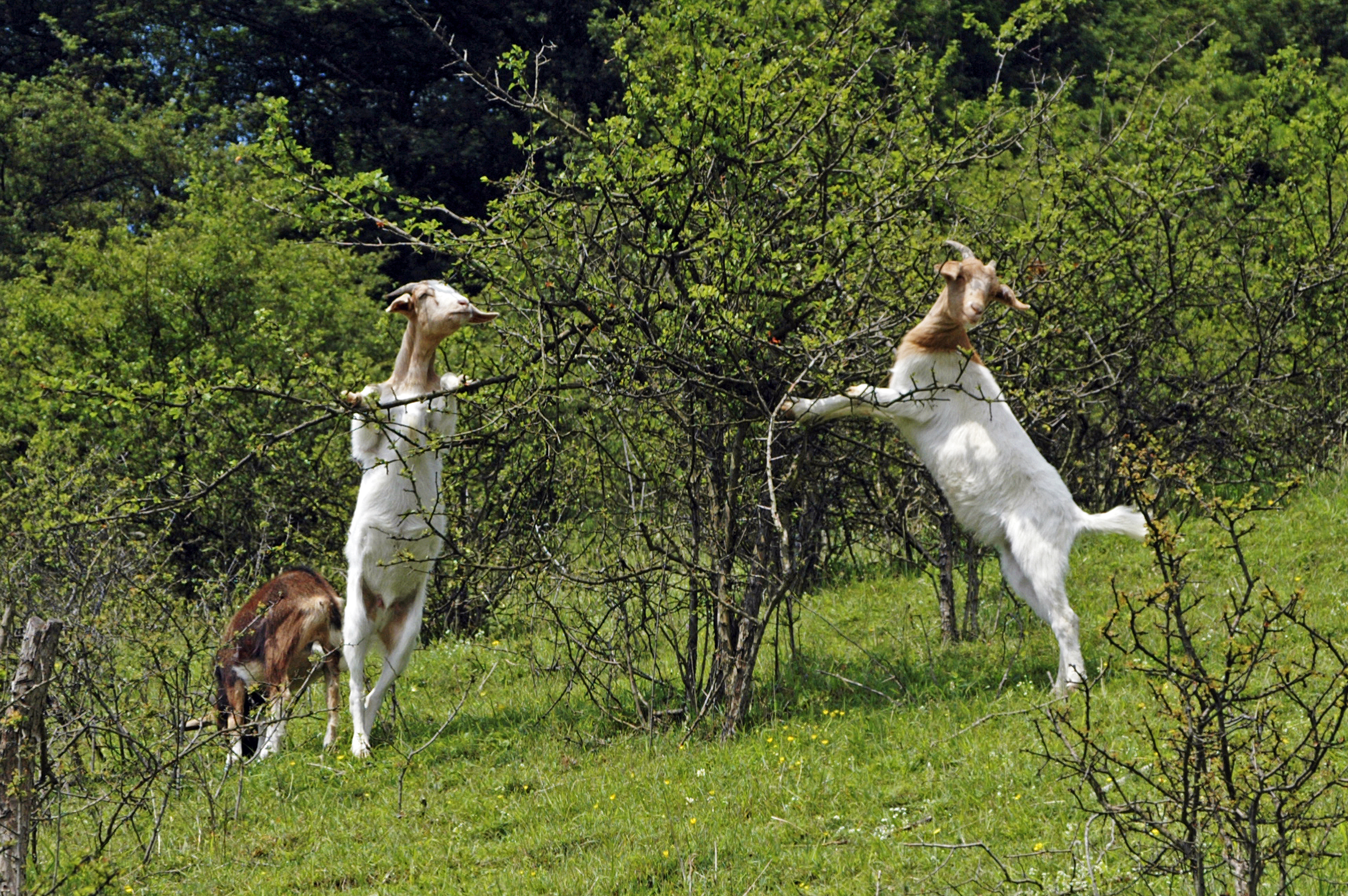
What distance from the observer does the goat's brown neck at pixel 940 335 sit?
7047 millimetres

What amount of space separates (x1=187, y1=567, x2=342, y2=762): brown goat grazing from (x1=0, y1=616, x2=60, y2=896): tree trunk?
201 cm

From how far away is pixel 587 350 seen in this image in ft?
22.7

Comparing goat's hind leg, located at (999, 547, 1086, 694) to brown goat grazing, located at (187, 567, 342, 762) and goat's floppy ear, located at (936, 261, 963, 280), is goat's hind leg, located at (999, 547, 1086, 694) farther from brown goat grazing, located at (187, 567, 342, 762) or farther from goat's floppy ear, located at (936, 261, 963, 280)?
brown goat grazing, located at (187, 567, 342, 762)

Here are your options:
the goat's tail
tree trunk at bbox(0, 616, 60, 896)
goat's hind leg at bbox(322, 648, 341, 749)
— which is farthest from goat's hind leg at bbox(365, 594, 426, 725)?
the goat's tail

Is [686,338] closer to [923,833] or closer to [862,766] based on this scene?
[862,766]

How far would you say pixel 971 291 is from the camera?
6945 mm

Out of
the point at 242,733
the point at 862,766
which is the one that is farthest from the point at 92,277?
A: the point at 862,766

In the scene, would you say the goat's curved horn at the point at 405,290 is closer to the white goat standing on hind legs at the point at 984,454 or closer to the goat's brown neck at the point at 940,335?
the white goat standing on hind legs at the point at 984,454

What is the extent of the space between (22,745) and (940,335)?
4.60 meters

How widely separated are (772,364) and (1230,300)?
6916 millimetres

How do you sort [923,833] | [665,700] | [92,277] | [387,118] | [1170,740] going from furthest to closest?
[387,118], [92,277], [665,700], [923,833], [1170,740]

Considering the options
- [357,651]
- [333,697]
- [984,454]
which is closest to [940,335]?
[984,454]

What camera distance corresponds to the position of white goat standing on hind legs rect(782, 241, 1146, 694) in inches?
273

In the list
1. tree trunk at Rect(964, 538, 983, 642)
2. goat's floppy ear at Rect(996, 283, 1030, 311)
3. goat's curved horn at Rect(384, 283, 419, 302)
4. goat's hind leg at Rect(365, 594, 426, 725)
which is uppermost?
goat's floppy ear at Rect(996, 283, 1030, 311)
